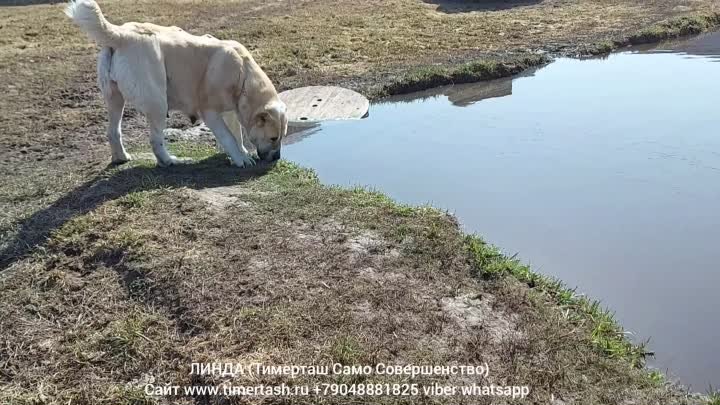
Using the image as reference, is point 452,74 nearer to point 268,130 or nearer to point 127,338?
point 268,130

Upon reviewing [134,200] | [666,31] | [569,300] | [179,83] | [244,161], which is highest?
[179,83]

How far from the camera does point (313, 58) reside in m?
13.1

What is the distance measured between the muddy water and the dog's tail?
275 cm

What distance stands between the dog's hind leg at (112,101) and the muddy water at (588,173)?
217cm

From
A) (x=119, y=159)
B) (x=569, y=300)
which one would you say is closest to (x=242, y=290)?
(x=569, y=300)

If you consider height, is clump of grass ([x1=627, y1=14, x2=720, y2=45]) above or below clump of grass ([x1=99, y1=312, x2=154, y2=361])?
above

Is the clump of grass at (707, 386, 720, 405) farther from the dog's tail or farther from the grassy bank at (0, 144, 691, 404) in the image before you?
the dog's tail

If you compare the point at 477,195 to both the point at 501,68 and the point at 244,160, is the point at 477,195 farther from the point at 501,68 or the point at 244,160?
the point at 501,68

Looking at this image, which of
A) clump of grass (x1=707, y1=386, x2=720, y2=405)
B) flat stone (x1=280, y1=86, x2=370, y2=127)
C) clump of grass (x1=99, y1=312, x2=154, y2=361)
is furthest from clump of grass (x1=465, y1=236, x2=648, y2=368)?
flat stone (x1=280, y1=86, x2=370, y2=127)

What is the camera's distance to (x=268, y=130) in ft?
24.0

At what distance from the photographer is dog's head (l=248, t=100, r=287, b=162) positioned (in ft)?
23.6

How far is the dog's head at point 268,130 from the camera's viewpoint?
7.20m

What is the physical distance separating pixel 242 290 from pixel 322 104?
19.9ft

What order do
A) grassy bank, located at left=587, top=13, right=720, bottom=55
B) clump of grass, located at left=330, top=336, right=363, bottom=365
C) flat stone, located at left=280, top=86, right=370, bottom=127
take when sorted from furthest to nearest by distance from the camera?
grassy bank, located at left=587, top=13, right=720, bottom=55, flat stone, located at left=280, top=86, right=370, bottom=127, clump of grass, located at left=330, top=336, right=363, bottom=365
